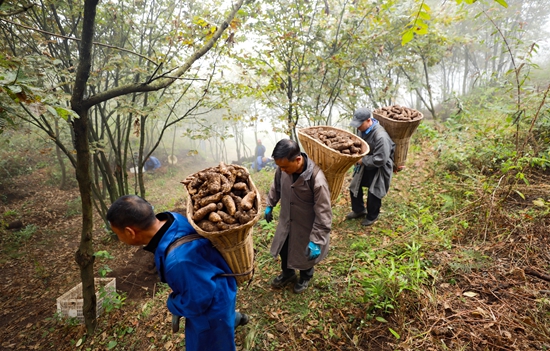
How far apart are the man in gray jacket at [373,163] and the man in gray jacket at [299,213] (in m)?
1.66

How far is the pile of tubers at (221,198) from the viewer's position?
1.85 metres

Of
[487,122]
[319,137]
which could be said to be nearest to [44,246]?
[319,137]

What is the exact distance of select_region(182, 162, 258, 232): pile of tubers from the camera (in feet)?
6.06

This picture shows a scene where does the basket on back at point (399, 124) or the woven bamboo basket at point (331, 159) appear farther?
the basket on back at point (399, 124)

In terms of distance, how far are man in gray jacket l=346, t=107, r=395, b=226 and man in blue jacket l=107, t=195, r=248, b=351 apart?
308 cm

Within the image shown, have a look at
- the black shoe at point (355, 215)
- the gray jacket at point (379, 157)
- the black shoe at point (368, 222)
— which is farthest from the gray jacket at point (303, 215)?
the black shoe at point (355, 215)

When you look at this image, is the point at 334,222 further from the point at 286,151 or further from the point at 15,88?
the point at 15,88

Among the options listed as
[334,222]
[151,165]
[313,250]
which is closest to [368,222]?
[334,222]

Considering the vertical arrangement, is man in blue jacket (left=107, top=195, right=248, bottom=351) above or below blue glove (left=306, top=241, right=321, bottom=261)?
above

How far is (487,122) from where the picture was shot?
6.93 m

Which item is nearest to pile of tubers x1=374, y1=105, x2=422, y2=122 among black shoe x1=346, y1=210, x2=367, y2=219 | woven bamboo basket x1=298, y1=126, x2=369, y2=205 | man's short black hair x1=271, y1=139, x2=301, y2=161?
woven bamboo basket x1=298, y1=126, x2=369, y2=205

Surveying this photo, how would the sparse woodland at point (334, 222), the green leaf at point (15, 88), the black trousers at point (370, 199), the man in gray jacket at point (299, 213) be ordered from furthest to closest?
the black trousers at point (370, 199) < the man in gray jacket at point (299, 213) < the sparse woodland at point (334, 222) < the green leaf at point (15, 88)

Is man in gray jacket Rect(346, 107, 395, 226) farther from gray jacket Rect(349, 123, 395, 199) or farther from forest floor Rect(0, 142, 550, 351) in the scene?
Result: forest floor Rect(0, 142, 550, 351)

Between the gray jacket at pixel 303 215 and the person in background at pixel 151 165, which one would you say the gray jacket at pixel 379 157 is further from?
the person in background at pixel 151 165
